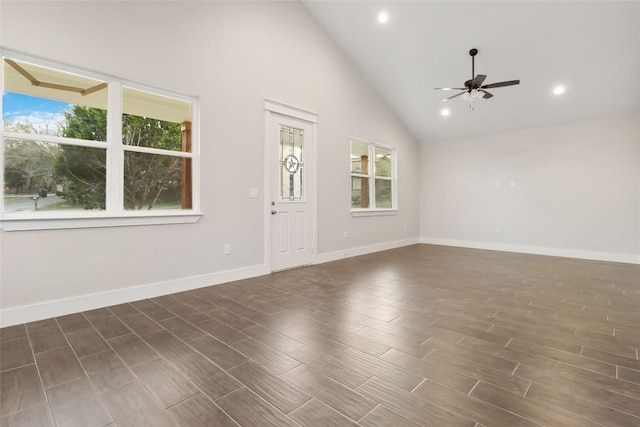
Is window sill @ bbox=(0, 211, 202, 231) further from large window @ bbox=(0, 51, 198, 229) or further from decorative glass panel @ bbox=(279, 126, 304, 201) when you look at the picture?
decorative glass panel @ bbox=(279, 126, 304, 201)

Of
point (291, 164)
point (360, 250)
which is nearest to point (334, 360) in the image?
point (291, 164)

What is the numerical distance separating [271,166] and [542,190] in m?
5.60

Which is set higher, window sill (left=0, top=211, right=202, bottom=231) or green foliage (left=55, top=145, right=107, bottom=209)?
green foliage (left=55, top=145, right=107, bottom=209)

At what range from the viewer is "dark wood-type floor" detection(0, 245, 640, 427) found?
1.53 m

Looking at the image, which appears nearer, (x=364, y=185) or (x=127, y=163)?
(x=127, y=163)

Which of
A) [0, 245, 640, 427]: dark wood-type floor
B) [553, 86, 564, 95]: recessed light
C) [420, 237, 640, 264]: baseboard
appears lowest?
[0, 245, 640, 427]: dark wood-type floor

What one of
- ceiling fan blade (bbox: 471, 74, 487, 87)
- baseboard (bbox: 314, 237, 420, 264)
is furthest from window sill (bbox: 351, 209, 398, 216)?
ceiling fan blade (bbox: 471, 74, 487, 87)

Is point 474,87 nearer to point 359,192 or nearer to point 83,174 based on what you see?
point 359,192

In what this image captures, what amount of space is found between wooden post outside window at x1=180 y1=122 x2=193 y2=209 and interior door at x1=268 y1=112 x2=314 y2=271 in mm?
1155

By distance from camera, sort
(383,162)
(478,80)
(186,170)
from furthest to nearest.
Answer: (383,162), (478,80), (186,170)

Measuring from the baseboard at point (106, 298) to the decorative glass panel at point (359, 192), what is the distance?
2880 millimetres

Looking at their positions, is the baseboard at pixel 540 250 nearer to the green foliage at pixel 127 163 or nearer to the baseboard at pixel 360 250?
the baseboard at pixel 360 250

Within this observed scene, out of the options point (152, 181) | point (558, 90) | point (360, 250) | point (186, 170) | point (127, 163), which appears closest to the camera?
point (127, 163)

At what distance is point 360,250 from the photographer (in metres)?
6.19
